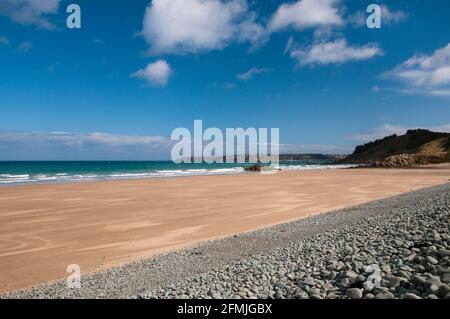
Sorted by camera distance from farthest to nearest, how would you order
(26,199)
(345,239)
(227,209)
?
(26,199) → (227,209) → (345,239)

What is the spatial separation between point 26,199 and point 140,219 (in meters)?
11.4

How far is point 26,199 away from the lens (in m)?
23.9

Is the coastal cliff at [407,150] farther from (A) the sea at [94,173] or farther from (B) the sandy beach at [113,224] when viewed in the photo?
(B) the sandy beach at [113,224]

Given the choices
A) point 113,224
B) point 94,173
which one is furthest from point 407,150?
point 113,224

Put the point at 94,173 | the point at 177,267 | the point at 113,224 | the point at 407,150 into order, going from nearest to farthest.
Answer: the point at 177,267
the point at 113,224
the point at 94,173
the point at 407,150

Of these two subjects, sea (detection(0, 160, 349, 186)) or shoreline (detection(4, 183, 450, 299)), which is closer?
shoreline (detection(4, 183, 450, 299))

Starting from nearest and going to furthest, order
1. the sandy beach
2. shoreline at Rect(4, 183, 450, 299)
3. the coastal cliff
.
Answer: shoreline at Rect(4, 183, 450, 299) < the sandy beach < the coastal cliff

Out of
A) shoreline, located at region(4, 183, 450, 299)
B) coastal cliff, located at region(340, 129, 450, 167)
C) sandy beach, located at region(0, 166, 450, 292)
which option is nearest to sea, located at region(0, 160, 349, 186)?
coastal cliff, located at region(340, 129, 450, 167)

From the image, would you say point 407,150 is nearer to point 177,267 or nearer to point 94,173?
point 94,173

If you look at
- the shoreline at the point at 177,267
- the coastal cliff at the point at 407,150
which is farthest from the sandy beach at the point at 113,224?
the coastal cliff at the point at 407,150

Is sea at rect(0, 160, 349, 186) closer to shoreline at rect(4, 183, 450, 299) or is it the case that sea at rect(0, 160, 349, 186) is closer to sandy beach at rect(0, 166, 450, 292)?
sandy beach at rect(0, 166, 450, 292)
